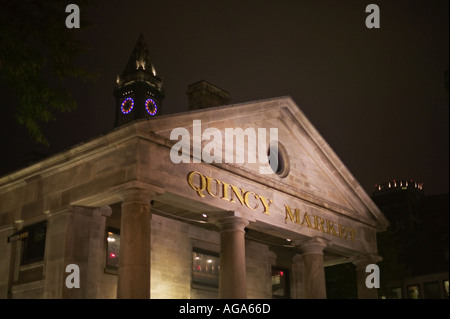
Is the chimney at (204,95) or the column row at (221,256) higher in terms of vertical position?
the chimney at (204,95)

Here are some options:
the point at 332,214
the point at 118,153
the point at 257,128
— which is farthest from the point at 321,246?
the point at 118,153

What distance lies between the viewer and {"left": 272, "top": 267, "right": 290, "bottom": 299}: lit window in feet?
84.1

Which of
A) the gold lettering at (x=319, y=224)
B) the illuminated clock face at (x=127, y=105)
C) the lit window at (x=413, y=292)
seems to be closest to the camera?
the gold lettering at (x=319, y=224)

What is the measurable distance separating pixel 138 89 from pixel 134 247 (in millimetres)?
42613

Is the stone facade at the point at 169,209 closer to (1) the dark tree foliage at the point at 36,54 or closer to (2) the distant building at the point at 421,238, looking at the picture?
(1) the dark tree foliage at the point at 36,54

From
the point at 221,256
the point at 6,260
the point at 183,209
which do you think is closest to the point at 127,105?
the point at 183,209

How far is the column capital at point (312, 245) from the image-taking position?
21.7 m

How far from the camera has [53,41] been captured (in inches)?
615

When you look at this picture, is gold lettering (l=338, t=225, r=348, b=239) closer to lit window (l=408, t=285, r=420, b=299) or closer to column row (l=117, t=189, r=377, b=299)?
column row (l=117, t=189, r=377, b=299)

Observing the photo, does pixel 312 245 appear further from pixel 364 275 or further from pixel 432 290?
pixel 432 290

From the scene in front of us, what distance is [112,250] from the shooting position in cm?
1914

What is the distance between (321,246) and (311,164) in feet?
11.2

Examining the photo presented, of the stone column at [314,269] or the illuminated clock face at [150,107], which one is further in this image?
the illuminated clock face at [150,107]

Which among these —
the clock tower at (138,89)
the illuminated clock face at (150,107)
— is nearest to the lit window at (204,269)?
the clock tower at (138,89)
